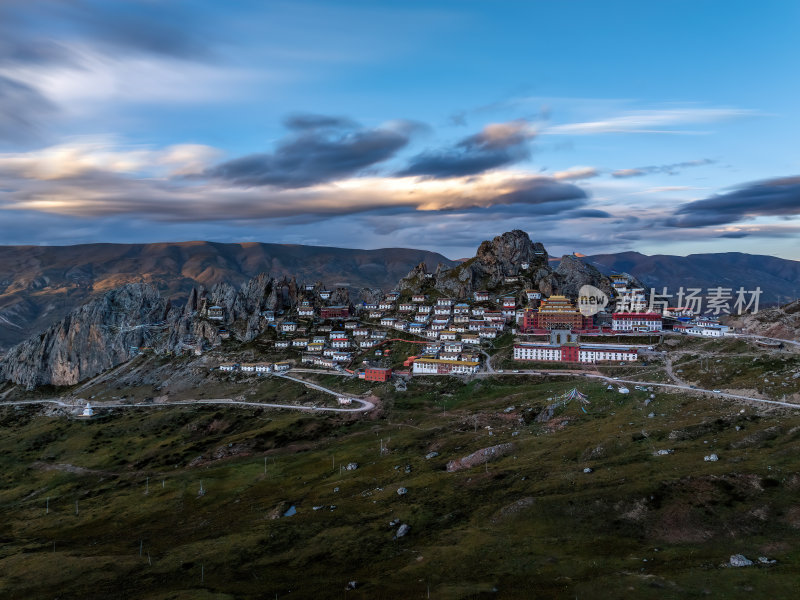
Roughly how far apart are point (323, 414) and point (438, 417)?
4545cm

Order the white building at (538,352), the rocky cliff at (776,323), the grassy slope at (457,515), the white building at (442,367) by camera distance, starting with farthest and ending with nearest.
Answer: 1. the white building at (442,367)
2. the white building at (538,352)
3. the rocky cliff at (776,323)
4. the grassy slope at (457,515)

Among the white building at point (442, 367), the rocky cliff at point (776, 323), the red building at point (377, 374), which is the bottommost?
the red building at point (377, 374)

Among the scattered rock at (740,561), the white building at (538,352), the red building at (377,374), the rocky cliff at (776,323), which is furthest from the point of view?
the red building at (377,374)

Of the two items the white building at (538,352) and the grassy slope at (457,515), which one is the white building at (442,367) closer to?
the white building at (538,352)

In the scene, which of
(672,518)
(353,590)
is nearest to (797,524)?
(672,518)

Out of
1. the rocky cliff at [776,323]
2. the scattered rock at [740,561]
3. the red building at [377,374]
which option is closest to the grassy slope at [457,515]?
the scattered rock at [740,561]

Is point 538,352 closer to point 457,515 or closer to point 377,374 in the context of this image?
point 377,374

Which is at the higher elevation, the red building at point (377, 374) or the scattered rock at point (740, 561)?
the scattered rock at point (740, 561)

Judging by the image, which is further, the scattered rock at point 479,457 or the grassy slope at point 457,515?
the scattered rock at point 479,457

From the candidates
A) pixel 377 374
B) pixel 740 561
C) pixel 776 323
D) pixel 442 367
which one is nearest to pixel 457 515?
pixel 740 561

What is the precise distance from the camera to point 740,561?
52219mm

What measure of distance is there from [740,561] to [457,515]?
3809cm

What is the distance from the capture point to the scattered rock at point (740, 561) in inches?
2037

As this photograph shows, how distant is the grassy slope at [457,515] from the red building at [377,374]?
44.9 metres
